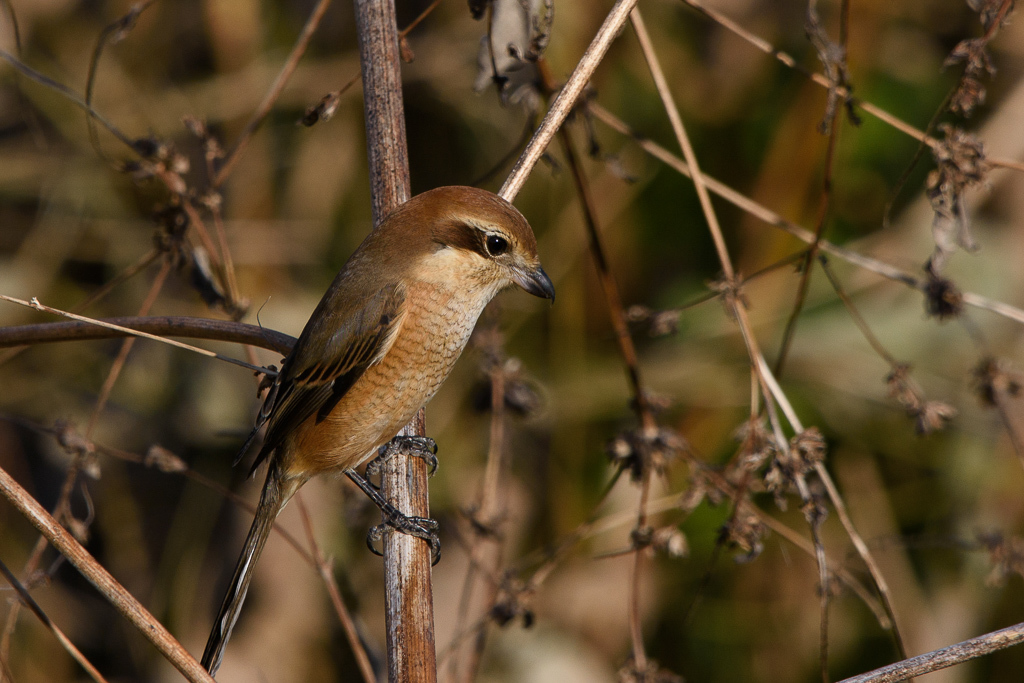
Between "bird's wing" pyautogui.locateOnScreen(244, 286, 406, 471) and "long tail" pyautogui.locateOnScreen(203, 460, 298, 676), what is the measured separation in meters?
0.16

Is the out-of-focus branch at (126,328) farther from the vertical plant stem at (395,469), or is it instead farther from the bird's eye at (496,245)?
the bird's eye at (496,245)

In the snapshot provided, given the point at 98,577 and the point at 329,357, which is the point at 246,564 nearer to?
the point at 329,357

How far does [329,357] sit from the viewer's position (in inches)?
99.8

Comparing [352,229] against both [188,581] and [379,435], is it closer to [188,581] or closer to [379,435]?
[188,581]

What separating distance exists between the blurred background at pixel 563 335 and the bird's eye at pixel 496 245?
137 cm

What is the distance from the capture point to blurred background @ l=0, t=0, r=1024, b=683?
3.99 metres

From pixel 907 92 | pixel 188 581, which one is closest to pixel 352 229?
pixel 188 581

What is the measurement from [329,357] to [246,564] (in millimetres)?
644

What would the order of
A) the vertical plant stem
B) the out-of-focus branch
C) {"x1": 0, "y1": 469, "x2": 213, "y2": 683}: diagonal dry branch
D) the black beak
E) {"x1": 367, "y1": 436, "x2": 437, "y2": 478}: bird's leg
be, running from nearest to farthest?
1. {"x1": 0, "y1": 469, "x2": 213, "y2": 683}: diagonal dry branch
2. the vertical plant stem
3. the out-of-focus branch
4. {"x1": 367, "y1": 436, "x2": 437, "y2": 478}: bird's leg
5. the black beak

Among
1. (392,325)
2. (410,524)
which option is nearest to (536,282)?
(392,325)

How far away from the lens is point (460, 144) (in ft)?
15.9

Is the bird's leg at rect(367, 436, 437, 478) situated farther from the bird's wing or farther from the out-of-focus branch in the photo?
the out-of-focus branch

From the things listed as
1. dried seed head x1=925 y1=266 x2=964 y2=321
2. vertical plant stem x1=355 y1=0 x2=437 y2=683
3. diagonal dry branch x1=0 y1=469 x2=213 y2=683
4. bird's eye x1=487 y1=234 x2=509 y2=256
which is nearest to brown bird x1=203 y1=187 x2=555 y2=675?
bird's eye x1=487 y1=234 x2=509 y2=256

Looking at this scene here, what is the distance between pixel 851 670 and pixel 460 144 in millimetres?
3360
